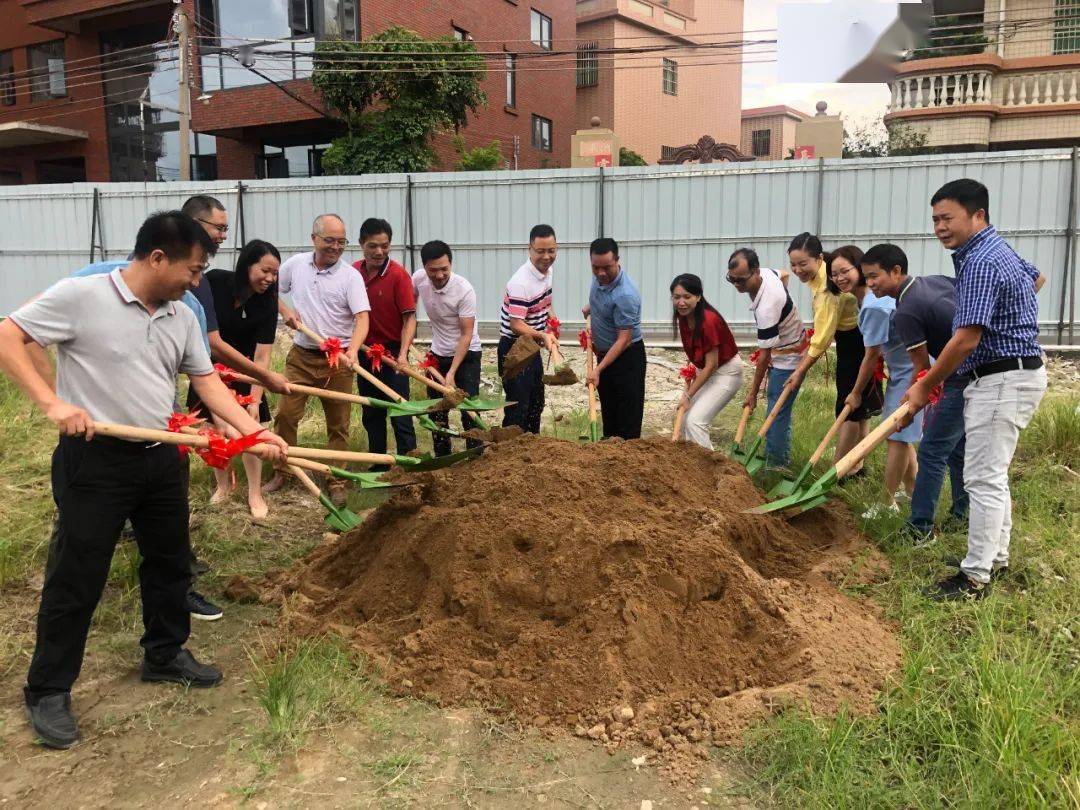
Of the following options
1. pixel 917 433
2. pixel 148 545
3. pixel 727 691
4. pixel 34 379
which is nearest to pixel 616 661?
pixel 727 691

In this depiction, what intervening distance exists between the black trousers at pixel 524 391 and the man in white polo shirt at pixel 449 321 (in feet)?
0.78

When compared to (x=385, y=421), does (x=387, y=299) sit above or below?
above

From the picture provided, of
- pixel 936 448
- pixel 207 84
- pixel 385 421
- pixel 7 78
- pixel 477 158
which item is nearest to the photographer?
pixel 936 448

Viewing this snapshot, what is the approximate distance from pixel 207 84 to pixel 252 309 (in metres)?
15.2

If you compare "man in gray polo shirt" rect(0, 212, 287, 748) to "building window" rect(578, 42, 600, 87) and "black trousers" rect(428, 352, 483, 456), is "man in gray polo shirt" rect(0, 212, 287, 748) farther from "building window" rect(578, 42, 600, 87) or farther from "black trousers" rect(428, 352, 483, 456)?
"building window" rect(578, 42, 600, 87)

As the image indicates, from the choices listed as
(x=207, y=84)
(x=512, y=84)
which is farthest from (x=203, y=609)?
(x=512, y=84)

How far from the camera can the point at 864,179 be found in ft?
33.9

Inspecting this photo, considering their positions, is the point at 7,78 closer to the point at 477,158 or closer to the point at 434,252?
the point at 477,158

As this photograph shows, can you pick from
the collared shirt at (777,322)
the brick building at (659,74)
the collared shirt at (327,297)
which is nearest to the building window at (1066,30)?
the brick building at (659,74)

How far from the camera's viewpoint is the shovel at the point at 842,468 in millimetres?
3652

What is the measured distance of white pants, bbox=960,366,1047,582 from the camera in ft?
11.3

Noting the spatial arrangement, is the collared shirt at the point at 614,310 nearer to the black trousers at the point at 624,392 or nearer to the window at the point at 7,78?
the black trousers at the point at 624,392

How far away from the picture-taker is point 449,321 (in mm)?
5785

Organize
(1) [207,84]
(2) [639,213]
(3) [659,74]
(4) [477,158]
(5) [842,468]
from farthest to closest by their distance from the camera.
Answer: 1. (3) [659,74]
2. (1) [207,84]
3. (4) [477,158]
4. (2) [639,213]
5. (5) [842,468]
